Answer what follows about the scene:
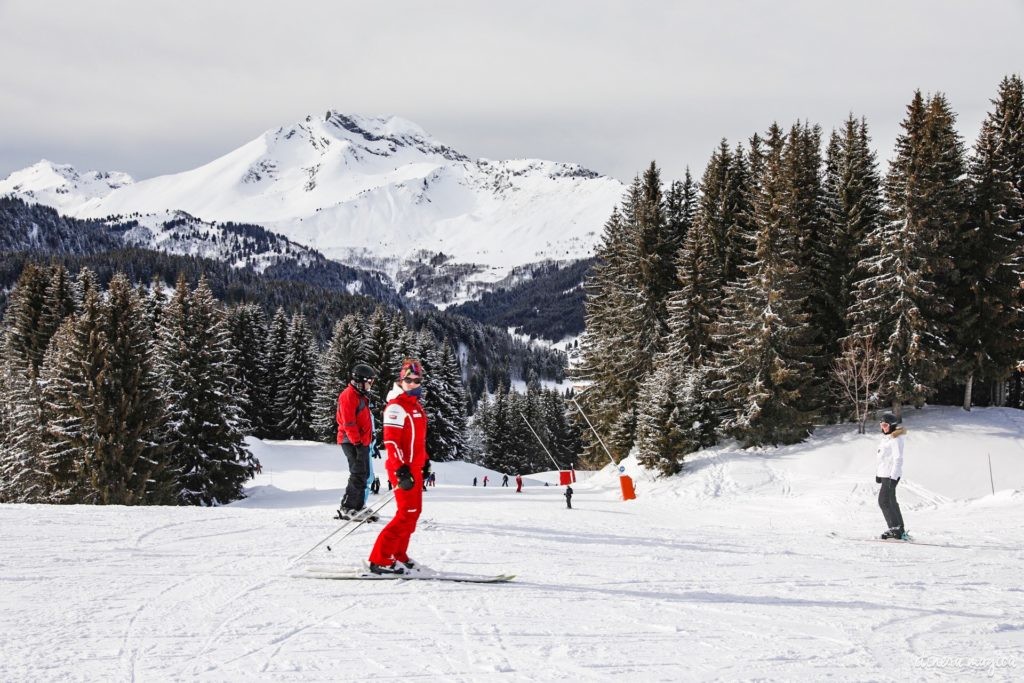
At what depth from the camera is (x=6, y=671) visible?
15.4 feet

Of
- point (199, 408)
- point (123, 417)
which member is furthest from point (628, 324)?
point (123, 417)

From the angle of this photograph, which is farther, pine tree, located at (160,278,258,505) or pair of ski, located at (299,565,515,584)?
pine tree, located at (160,278,258,505)

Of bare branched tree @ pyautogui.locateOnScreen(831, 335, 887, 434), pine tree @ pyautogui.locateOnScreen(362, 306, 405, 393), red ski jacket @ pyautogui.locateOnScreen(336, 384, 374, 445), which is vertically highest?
pine tree @ pyautogui.locateOnScreen(362, 306, 405, 393)

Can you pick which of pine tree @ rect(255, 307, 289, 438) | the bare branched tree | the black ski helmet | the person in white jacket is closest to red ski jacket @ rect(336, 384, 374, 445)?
the black ski helmet

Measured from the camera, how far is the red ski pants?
7.32 meters

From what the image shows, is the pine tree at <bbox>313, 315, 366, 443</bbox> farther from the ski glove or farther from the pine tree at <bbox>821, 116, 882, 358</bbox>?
the ski glove

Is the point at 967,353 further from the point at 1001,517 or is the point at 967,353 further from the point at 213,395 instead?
the point at 213,395

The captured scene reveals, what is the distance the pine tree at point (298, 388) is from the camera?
57344 mm

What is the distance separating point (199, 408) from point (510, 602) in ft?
91.6

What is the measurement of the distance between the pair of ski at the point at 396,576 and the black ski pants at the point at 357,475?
3.16m

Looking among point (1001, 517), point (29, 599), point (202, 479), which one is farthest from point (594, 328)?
point (29, 599)

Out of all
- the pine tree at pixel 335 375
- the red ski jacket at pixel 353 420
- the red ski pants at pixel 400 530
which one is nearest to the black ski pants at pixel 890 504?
the red ski pants at pixel 400 530

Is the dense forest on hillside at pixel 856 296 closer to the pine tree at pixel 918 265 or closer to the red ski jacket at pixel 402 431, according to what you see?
the pine tree at pixel 918 265

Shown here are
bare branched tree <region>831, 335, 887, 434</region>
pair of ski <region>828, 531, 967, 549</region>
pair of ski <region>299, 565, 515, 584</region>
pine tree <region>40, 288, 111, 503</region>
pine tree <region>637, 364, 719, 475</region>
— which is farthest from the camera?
pine tree <region>637, 364, 719, 475</region>
